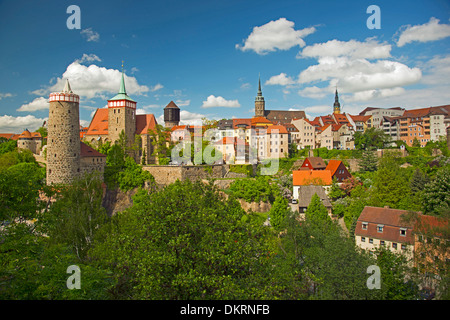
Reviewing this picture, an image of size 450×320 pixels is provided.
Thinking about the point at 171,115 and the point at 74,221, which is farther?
the point at 171,115

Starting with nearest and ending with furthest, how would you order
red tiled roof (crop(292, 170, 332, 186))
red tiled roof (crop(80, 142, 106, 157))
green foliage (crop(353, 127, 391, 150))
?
1. red tiled roof (crop(80, 142, 106, 157))
2. red tiled roof (crop(292, 170, 332, 186))
3. green foliage (crop(353, 127, 391, 150))

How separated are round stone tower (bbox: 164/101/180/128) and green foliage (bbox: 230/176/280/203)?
106ft

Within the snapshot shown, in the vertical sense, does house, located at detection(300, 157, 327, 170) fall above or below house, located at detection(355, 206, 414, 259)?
above

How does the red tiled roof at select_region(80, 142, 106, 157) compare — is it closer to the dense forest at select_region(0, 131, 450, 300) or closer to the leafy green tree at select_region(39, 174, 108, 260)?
the dense forest at select_region(0, 131, 450, 300)

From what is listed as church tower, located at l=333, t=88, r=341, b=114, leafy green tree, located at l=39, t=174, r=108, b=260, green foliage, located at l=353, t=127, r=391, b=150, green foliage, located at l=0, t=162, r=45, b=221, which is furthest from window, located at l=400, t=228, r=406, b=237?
church tower, located at l=333, t=88, r=341, b=114

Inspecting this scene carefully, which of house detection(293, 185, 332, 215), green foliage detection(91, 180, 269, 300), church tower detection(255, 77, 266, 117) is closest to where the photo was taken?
green foliage detection(91, 180, 269, 300)

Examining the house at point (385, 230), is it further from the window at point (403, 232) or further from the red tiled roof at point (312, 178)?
the red tiled roof at point (312, 178)

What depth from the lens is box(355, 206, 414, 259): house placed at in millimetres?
22070

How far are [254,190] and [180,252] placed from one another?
90.9ft

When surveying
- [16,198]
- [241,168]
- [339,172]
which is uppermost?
[241,168]

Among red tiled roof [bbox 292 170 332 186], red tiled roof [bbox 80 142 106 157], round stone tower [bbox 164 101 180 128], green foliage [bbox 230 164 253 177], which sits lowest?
red tiled roof [bbox 292 170 332 186]

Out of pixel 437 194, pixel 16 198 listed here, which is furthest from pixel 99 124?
pixel 437 194

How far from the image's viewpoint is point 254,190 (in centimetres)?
3716

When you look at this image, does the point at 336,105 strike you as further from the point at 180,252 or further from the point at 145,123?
the point at 180,252
